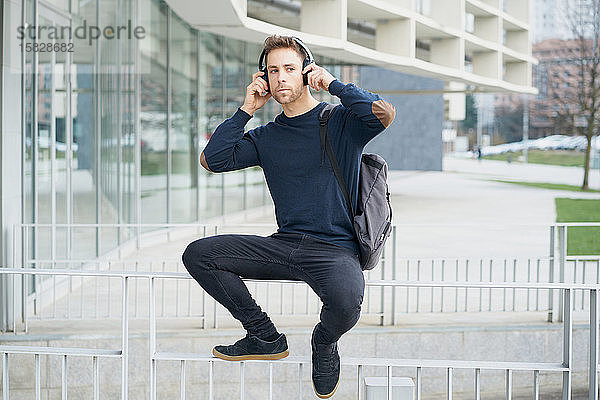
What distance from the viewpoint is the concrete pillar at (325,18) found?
12.3 meters

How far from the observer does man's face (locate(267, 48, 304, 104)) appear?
3943 mm

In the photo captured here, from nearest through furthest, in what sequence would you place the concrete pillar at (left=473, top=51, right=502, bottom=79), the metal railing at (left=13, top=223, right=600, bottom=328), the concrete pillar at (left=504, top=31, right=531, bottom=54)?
the metal railing at (left=13, top=223, right=600, bottom=328)
the concrete pillar at (left=473, top=51, right=502, bottom=79)
the concrete pillar at (left=504, top=31, right=531, bottom=54)

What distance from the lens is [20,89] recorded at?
29.4ft

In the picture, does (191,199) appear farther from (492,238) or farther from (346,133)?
(346,133)

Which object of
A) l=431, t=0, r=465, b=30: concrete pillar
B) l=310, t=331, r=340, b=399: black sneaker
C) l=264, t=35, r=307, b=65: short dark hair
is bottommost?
l=310, t=331, r=340, b=399: black sneaker

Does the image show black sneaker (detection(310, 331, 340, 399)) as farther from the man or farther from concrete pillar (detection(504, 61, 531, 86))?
concrete pillar (detection(504, 61, 531, 86))

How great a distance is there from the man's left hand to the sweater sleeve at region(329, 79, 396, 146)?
27 millimetres

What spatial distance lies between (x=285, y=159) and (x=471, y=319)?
18.8 ft

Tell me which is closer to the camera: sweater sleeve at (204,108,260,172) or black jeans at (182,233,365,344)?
black jeans at (182,233,365,344)

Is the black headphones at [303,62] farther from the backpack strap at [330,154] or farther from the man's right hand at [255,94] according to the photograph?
the backpack strap at [330,154]

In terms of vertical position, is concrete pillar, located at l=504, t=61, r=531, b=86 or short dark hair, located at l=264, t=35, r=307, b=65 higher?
concrete pillar, located at l=504, t=61, r=531, b=86

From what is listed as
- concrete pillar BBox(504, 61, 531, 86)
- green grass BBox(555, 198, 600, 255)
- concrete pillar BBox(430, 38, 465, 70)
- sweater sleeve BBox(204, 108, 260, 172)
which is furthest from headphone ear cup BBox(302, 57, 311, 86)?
concrete pillar BBox(504, 61, 531, 86)

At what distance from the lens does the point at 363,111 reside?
3754 mm

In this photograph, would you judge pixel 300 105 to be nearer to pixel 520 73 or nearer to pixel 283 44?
pixel 283 44
